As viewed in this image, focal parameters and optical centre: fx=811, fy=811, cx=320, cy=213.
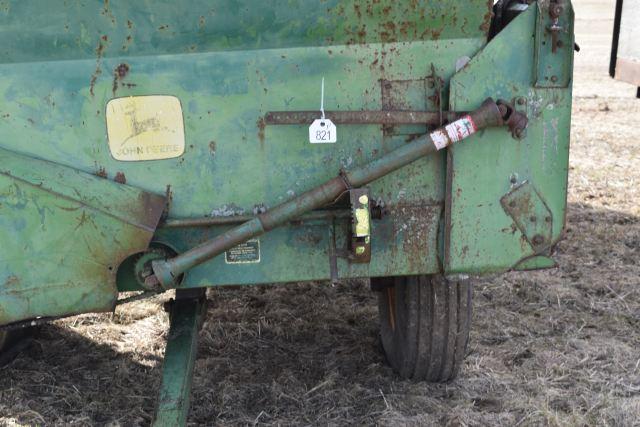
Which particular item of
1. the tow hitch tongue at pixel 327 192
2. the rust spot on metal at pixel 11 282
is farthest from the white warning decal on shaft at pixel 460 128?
the rust spot on metal at pixel 11 282

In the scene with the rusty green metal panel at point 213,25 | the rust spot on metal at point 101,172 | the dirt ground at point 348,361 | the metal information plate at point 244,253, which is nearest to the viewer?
the rusty green metal panel at point 213,25

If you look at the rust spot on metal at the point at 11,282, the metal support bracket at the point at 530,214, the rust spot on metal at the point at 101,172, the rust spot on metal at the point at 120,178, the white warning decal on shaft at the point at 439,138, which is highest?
the white warning decal on shaft at the point at 439,138

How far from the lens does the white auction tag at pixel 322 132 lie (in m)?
2.49

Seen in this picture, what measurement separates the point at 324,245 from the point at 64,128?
2.89ft

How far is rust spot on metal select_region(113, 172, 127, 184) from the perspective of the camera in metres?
2.48

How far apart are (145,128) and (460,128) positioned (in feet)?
3.12

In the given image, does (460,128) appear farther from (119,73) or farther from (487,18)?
(119,73)

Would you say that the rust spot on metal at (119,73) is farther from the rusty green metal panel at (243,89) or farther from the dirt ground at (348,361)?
the dirt ground at (348,361)

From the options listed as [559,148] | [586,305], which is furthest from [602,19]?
[559,148]

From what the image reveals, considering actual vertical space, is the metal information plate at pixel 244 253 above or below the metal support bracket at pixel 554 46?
below

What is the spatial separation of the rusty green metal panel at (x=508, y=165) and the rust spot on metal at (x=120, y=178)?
1.01m

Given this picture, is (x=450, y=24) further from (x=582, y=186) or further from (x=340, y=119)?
(x=582, y=186)

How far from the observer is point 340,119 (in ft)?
8.18

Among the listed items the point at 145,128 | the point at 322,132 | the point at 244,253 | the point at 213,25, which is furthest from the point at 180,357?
the point at 213,25
